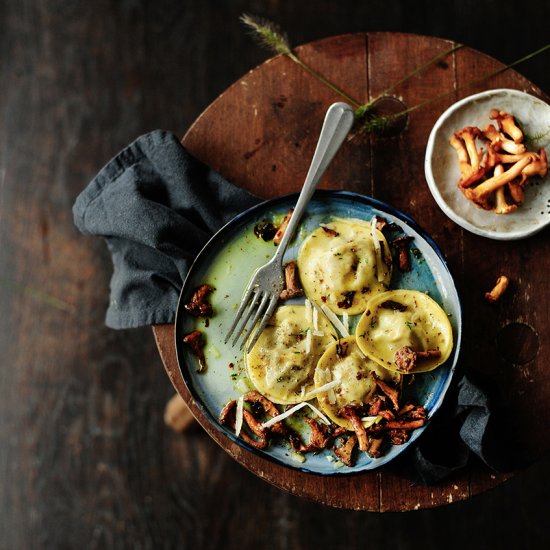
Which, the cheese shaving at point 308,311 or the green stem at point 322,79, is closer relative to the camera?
the cheese shaving at point 308,311

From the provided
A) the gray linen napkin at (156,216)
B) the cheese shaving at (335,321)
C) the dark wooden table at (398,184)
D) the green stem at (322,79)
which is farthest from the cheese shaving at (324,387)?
the green stem at (322,79)

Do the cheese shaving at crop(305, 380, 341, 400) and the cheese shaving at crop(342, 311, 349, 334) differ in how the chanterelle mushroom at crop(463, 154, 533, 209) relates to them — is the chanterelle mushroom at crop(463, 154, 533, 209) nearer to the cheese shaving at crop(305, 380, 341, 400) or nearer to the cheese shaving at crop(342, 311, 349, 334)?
the cheese shaving at crop(342, 311, 349, 334)

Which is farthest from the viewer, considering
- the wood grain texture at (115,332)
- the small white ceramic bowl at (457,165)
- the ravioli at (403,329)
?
the wood grain texture at (115,332)

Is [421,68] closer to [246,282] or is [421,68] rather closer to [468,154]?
[468,154]

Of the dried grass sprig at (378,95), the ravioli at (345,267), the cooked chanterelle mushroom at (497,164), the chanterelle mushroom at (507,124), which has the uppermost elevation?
the dried grass sprig at (378,95)

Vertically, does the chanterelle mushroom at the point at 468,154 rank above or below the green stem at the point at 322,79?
below

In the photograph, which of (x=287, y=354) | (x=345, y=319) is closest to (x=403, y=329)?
(x=345, y=319)

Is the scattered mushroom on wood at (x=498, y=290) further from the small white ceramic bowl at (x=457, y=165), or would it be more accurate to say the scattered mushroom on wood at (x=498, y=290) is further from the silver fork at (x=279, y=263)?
the silver fork at (x=279, y=263)
